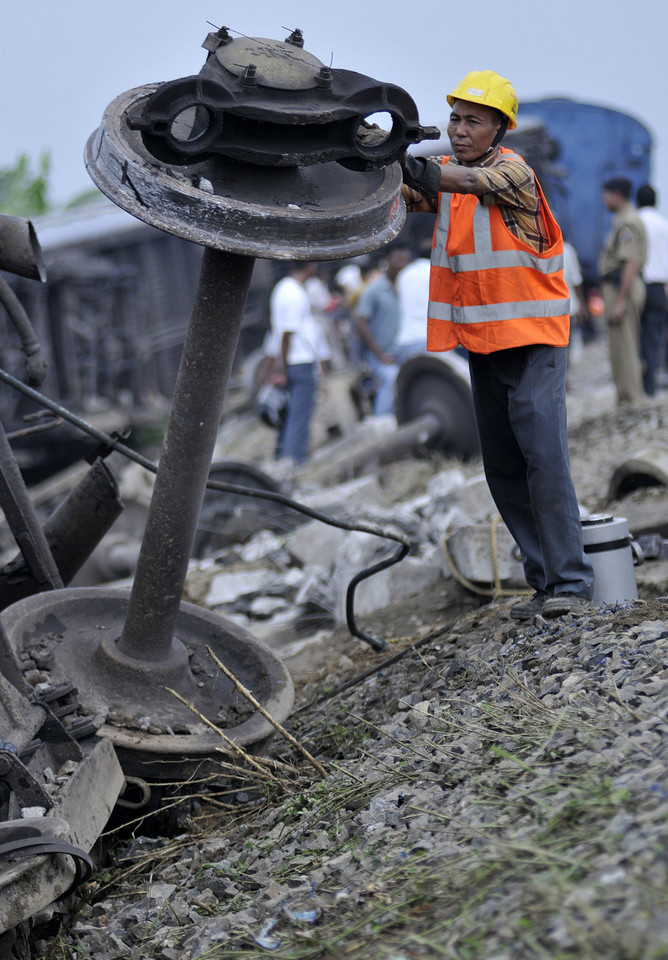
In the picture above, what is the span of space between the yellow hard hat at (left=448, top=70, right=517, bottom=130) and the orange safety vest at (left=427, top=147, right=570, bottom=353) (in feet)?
0.57

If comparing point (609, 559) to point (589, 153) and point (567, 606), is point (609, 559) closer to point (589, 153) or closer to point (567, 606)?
point (567, 606)

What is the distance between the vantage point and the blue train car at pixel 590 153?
19.2m

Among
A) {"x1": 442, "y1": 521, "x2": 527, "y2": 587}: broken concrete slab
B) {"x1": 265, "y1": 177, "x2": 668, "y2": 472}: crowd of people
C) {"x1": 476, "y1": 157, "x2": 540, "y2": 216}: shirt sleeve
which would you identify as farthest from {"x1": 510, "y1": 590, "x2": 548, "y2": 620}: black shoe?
{"x1": 265, "y1": 177, "x2": 668, "y2": 472}: crowd of people

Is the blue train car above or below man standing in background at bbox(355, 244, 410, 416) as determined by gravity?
above

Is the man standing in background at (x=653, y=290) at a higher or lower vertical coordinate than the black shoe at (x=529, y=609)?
higher

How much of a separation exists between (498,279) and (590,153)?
17.3 m

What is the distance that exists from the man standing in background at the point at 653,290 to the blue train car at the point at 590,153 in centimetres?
923

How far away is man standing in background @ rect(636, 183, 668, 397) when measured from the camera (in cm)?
956

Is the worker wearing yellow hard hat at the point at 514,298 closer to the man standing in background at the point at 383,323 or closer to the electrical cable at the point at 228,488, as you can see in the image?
the electrical cable at the point at 228,488

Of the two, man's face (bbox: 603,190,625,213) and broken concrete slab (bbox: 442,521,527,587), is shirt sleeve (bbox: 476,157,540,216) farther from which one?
man's face (bbox: 603,190,625,213)

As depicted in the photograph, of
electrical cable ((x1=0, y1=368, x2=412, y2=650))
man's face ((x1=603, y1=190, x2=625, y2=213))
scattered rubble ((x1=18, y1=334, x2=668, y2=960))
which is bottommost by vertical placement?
scattered rubble ((x1=18, y1=334, x2=668, y2=960))

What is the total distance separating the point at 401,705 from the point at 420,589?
83.6 inches

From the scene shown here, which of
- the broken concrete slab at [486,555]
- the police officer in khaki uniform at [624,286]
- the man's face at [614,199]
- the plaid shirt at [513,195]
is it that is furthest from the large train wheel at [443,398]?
the plaid shirt at [513,195]

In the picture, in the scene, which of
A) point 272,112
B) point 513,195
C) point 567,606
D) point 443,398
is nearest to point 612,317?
point 443,398
